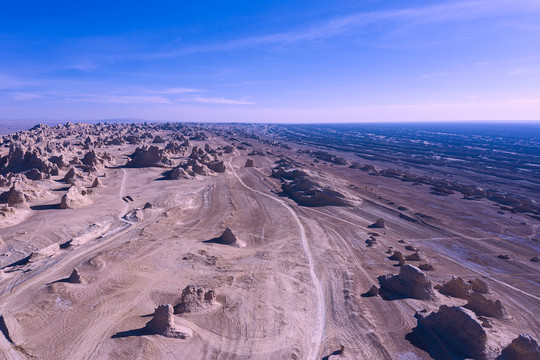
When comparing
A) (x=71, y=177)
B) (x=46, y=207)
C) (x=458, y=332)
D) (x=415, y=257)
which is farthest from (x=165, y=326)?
(x=71, y=177)

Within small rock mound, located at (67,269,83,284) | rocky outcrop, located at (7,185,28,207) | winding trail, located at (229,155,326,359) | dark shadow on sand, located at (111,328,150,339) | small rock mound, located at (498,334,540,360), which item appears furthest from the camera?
rocky outcrop, located at (7,185,28,207)

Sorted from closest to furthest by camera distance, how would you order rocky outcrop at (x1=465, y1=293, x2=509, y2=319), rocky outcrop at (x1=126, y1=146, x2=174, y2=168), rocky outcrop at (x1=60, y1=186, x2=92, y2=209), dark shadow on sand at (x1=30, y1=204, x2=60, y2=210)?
rocky outcrop at (x1=465, y1=293, x2=509, y2=319)
dark shadow on sand at (x1=30, y1=204, x2=60, y2=210)
rocky outcrop at (x1=60, y1=186, x2=92, y2=209)
rocky outcrop at (x1=126, y1=146, x2=174, y2=168)

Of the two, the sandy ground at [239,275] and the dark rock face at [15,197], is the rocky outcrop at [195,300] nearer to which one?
the sandy ground at [239,275]

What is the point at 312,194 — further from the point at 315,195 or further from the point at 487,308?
the point at 487,308

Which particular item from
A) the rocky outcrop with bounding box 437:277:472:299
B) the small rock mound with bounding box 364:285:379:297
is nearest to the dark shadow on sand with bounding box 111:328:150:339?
the small rock mound with bounding box 364:285:379:297

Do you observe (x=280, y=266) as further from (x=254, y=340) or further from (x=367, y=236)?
(x=367, y=236)

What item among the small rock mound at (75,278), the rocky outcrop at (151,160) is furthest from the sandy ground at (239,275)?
the rocky outcrop at (151,160)

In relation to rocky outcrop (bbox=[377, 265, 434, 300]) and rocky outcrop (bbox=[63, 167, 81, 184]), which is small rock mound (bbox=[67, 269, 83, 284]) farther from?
rocky outcrop (bbox=[63, 167, 81, 184])
